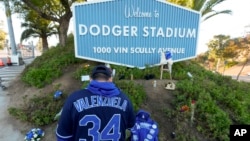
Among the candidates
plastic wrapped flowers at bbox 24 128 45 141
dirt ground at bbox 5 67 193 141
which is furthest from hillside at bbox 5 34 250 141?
plastic wrapped flowers at bbox 24 128 45 141

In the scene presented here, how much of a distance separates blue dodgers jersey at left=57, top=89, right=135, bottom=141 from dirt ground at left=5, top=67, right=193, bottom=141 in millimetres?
2486

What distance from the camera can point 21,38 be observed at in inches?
709

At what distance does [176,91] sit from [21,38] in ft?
55.6

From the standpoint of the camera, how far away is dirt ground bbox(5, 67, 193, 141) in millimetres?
4469

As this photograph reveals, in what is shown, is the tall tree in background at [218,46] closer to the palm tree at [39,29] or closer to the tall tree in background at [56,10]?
the tall tree in background at [56,10]

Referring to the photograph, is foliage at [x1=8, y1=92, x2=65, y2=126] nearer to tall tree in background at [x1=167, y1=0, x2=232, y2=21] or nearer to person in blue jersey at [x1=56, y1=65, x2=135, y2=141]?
person in blue jersey at [x1=56, y1=65, x2=135, y2=141]

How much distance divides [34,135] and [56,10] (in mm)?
9068

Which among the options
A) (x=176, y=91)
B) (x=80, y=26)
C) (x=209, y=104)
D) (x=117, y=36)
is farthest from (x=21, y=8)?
(x=209, y=104)

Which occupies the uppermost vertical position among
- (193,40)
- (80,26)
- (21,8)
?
(21,8)

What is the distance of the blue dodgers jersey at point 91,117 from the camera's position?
186 cm

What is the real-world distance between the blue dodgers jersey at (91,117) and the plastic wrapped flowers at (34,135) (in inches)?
106

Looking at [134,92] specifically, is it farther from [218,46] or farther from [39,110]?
[218,46]

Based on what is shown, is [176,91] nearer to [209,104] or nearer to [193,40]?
[209,104]

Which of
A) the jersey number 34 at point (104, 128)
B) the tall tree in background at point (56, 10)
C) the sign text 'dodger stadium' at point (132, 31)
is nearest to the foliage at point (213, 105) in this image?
the sign text 'dodger stadium' at point (132, 31)
